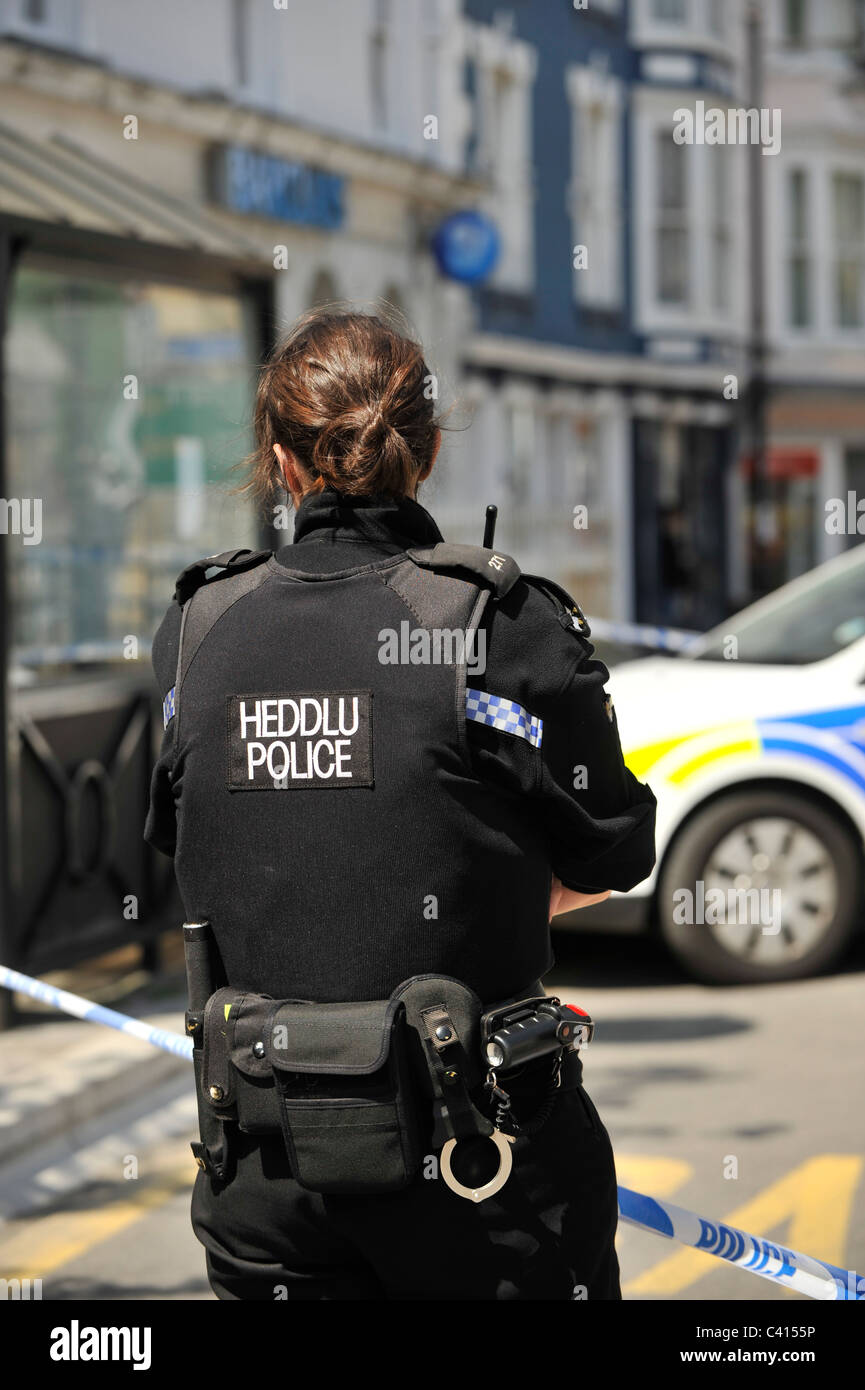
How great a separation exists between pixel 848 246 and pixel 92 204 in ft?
82.3

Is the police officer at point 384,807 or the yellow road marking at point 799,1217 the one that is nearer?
the police officer at point 384,807

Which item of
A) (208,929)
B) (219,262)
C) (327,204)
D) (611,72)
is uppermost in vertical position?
(611,72)

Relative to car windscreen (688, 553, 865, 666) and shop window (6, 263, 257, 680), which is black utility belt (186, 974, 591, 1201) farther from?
shop window (6, 263, 257, 680)

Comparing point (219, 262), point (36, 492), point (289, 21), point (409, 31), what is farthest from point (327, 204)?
point (219, 262)

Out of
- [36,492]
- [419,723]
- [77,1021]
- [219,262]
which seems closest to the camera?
[419,723]

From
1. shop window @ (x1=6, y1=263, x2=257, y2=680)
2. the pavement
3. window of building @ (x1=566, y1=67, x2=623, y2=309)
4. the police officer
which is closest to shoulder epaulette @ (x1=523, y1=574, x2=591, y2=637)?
the police officer

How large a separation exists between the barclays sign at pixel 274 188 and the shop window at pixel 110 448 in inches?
143

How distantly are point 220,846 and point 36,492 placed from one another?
26.7ft

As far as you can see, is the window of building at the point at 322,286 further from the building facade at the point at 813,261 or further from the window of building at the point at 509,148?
the building facade at the point at 813,261

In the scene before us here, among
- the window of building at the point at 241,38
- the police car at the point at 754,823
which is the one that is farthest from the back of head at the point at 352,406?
the window of building at the point at 241,38

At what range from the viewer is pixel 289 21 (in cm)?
1565

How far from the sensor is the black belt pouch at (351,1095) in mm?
2225

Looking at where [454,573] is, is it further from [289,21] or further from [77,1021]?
[289,21]

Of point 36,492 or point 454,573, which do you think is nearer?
point 454,573
